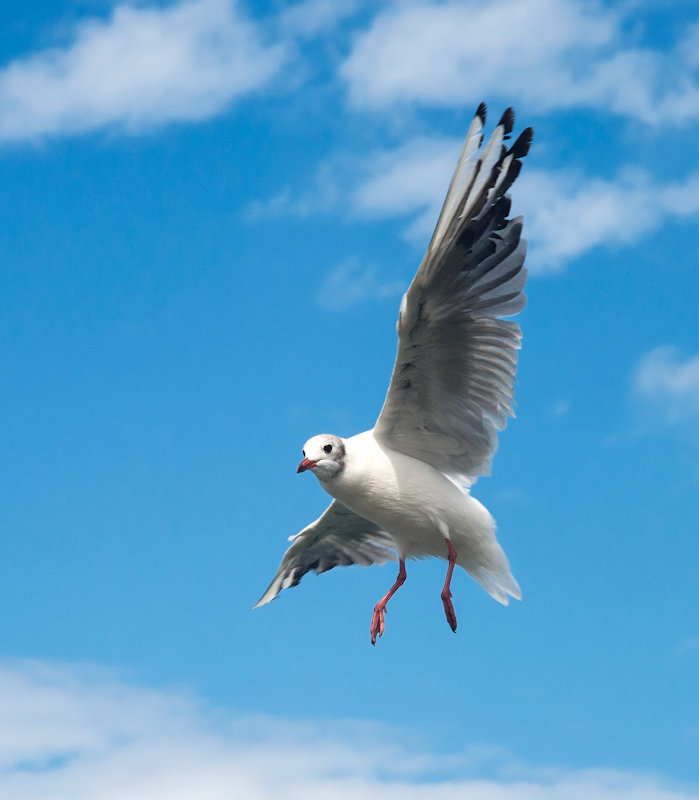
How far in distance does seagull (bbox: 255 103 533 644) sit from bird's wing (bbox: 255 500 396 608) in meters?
2.15

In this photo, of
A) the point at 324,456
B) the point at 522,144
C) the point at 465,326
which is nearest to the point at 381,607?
the point at 324,456

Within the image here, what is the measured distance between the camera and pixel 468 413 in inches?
483

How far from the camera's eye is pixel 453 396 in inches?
478

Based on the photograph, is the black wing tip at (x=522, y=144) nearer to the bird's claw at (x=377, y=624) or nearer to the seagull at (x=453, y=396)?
the seagull at (x=453, y=396)

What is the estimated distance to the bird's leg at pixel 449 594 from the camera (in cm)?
1177

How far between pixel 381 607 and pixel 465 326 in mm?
3096

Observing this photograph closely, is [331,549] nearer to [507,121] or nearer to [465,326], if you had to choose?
[465,326]

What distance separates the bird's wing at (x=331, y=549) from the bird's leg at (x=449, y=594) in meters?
2.66

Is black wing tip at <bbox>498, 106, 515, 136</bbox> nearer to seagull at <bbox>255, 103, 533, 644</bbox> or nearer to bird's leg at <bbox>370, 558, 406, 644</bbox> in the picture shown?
seagull at <bbox>255, 103, 533, 644</bbox>

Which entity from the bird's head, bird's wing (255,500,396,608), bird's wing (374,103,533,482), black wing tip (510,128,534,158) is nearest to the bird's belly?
the bird's head

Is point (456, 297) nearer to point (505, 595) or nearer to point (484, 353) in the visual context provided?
point (484, 353)

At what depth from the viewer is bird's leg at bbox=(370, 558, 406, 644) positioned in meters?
12.4

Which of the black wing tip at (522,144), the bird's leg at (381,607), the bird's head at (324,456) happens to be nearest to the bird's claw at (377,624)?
the bird's leg at (381,607)

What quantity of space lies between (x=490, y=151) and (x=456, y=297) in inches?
54.7
